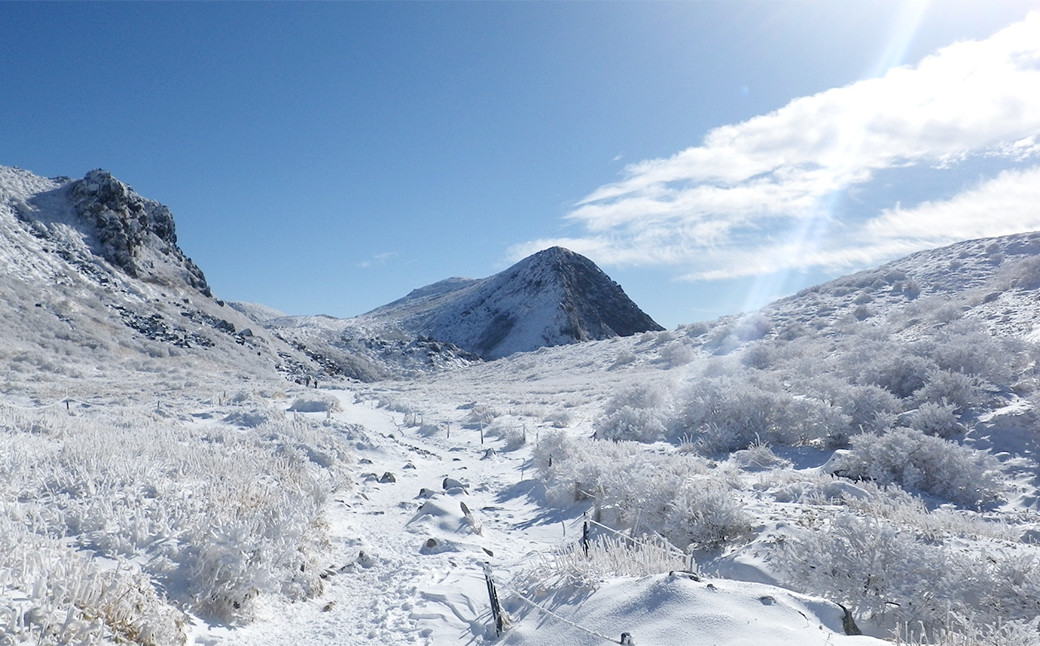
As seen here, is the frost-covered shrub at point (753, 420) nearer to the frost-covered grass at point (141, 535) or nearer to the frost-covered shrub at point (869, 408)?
the frost-covered shrub at point (869, 408)

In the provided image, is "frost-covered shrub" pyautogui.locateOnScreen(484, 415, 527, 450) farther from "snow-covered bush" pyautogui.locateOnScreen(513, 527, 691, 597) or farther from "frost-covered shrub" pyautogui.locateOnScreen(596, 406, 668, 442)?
"snow-covered bush" pyautogui.locateOnScreen(513, 527, 691, 597)

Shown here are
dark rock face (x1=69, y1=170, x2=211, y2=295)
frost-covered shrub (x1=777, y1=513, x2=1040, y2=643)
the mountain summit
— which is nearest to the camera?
frost-covered shrub (x1=777, y1=513, x2=1040, y2=643)

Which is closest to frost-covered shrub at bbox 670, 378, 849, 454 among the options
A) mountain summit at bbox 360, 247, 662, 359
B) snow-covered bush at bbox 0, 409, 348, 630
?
snow-covered bush at bbox 0, 409, 348, 630

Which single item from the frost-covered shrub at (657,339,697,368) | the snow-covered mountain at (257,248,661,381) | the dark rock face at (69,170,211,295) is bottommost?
the frost-covered shrub at (657,339,697,368)

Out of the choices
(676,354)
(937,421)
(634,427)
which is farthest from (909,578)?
(676,354)

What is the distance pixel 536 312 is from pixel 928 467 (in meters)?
69.2

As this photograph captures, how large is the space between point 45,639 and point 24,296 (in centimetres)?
4558

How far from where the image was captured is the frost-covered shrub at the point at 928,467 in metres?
8.34

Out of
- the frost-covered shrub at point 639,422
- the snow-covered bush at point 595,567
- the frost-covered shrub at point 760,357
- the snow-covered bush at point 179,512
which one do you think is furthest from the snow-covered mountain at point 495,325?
the snow-covered bush at point 595,567

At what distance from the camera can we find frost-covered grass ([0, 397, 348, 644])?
12.1 feet

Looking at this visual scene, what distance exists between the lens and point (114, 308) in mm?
43156

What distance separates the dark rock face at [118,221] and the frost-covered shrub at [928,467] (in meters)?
56.7

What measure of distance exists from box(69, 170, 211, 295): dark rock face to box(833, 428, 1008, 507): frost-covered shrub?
5668 centimetres

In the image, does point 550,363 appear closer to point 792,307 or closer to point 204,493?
point 792,307
